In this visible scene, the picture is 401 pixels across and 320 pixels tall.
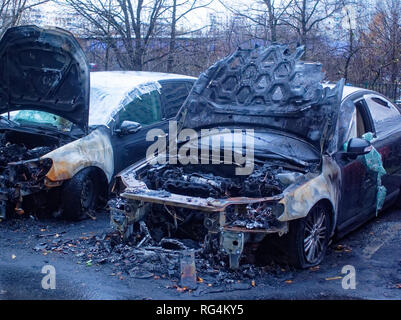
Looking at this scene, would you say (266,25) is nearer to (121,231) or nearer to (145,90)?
(145,90)

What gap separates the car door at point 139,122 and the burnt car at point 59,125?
1 cm

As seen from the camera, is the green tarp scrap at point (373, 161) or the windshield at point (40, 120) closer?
the green tarp scrap at point (373, 161)

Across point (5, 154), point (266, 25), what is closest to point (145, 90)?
point (5, 154)

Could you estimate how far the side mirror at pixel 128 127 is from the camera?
652 centimetres

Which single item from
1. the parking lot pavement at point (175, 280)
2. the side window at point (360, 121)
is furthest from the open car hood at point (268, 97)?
the parking lot pavement at point (175, 280)

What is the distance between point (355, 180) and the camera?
17.4 feet

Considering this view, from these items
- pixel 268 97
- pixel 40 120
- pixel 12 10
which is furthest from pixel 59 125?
pixel 12 10

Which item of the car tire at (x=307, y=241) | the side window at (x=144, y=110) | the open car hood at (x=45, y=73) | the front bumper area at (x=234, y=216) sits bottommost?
the car tire at (x=307, y=241)

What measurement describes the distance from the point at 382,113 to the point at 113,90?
3.64 metres

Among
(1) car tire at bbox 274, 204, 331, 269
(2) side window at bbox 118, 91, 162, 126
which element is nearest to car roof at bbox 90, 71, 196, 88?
(2) side window at bbox 118, 91, 162, 126

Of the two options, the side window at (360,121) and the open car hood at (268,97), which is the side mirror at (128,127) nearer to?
the open car hood at (268,97)

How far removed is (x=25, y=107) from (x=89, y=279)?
10.9ft

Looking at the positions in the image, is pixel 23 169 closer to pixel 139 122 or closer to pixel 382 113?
pixel 139 122

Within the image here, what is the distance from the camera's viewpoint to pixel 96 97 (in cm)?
702
